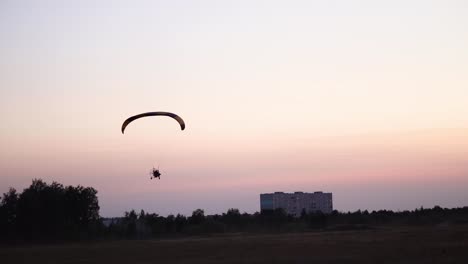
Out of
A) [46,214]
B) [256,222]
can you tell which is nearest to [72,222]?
[46,214]

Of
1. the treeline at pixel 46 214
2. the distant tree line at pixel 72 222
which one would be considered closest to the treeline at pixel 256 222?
the distant tree line at pixel 72 222

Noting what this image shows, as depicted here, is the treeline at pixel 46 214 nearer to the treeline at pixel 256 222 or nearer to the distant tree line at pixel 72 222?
the distant tree line at pixel 72 222

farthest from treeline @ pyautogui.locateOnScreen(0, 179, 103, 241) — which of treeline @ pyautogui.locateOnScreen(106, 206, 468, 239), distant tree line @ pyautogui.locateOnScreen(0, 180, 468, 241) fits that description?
treeline @ pyautogui.locateOnScreen(106, 206, 468, 239)

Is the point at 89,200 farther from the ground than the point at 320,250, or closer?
farther from the ground

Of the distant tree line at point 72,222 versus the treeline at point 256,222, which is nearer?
the distant tree line at point 72,222

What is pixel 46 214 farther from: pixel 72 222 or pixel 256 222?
pixel 256 222

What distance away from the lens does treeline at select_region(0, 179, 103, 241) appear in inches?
3282

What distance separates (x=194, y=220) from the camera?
111m

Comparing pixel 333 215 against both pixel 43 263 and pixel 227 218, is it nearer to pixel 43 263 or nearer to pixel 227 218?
pixel 227 218

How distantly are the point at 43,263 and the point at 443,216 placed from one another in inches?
3443

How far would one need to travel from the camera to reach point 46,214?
282ft

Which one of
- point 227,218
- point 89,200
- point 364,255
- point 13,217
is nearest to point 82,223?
point 89,200

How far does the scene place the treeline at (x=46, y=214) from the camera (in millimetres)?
83375

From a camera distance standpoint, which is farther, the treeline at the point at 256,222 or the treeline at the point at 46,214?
the treeline at the point at 256,222
